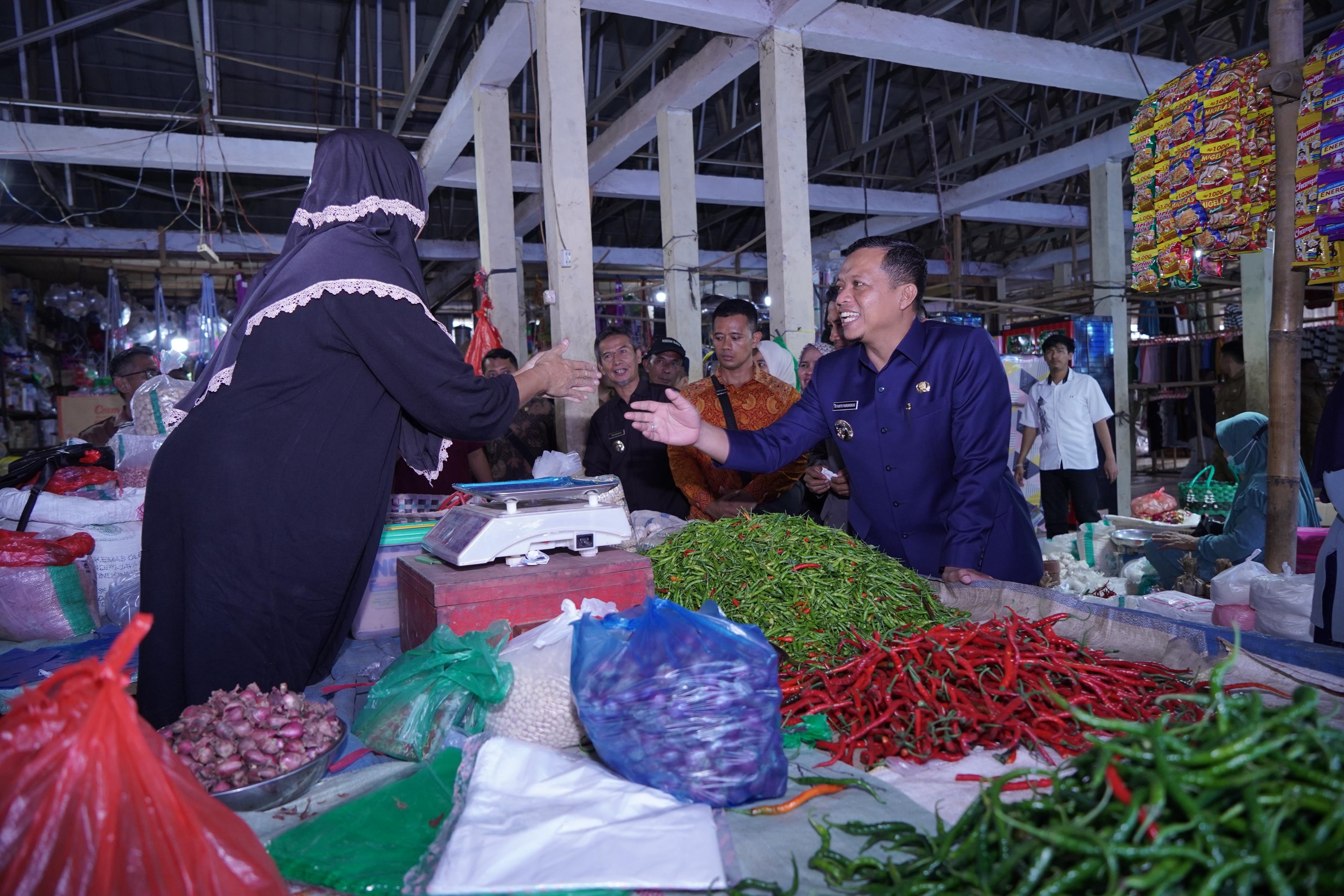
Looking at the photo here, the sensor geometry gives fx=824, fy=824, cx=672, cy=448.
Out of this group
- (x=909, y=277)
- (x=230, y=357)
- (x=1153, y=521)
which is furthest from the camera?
(x=1153, y=521)

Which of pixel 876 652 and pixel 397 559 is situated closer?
pixel 876 652

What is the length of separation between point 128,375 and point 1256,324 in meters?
10.8

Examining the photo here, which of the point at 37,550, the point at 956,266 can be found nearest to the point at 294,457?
the point at 37,550

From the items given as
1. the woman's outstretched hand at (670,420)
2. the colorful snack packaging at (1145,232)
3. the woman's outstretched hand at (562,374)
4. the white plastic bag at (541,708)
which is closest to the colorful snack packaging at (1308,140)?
the colorful snack packaging at (1145,232)

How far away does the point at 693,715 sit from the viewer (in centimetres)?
127

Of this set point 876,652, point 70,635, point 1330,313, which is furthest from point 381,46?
point 1330,313

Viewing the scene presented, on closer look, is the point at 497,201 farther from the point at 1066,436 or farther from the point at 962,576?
the point at 1066,436

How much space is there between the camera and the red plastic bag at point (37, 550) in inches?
127

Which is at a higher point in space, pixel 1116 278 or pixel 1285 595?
pixel 1116 278

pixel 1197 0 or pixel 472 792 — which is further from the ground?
pixel 1197 0

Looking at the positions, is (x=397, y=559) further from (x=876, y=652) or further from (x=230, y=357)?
(x=876, y=652)

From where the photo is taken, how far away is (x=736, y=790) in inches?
50.0

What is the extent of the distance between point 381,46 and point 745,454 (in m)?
7.05

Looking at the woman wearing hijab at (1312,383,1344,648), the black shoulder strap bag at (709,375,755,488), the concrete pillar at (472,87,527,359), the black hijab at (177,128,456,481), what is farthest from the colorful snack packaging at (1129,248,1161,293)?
the black hijab at (177,128,456,481)
